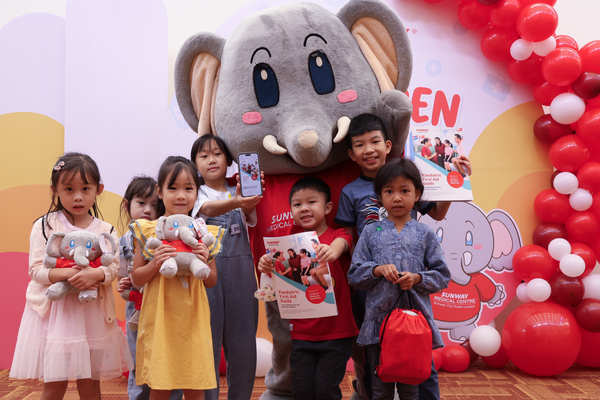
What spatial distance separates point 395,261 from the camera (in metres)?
1.90

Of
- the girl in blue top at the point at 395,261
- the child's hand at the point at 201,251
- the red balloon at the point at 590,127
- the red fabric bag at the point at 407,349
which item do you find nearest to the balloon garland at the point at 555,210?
the red balloon at the point at 590,127

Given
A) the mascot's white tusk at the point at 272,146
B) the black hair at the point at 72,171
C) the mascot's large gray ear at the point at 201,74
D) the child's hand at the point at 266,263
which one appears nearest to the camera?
the black hair at the point at 72,171

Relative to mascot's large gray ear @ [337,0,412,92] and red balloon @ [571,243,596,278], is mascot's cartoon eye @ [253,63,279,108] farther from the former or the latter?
red balloon @ [571,243,596,278]

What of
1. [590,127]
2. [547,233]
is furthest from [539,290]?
[590,127]

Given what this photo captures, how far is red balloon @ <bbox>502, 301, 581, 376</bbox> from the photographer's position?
2965mm

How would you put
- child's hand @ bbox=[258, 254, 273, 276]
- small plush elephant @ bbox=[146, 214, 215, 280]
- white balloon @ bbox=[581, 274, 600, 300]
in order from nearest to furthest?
1. small plush elephant @ bbox=[146, 214, 215, 280]
2. child's hand @ bbox=[258, 254, 273, 276]
3. white balloon @ bbox=[581, 274, 600, 300]

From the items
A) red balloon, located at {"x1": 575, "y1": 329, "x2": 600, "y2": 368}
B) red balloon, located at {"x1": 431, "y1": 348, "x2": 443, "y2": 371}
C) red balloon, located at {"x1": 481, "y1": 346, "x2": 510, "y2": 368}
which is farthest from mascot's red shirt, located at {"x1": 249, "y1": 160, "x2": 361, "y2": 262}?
red balloon, located at {"x1": 575, "y1": 329, "x2": 600, "y2": 368}

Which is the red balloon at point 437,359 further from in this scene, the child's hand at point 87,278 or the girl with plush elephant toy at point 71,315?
the child's hand at point 87,278

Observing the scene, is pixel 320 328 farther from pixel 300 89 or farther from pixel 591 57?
pixel 591 57

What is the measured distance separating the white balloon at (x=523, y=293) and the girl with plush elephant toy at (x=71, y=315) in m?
2.67

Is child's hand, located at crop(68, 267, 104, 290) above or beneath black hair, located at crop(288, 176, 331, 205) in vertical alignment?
beneath

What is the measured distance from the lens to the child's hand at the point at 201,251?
68.0 inches

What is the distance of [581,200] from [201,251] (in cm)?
271

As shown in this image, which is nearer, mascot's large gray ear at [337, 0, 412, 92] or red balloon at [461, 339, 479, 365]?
mascot's large gray ear at [337, 0, 412, 92]
